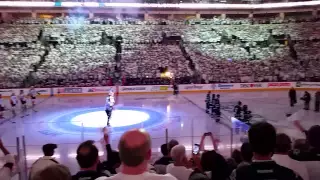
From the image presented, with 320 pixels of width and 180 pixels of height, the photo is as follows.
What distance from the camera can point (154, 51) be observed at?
125 feet

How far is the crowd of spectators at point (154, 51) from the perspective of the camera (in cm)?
3259

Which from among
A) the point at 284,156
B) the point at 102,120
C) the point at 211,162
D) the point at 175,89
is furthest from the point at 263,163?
the point at 175,89

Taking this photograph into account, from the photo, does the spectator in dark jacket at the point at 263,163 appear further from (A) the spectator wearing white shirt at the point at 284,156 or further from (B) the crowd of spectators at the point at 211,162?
(A) the spectator wearing white shirt at the point at 284,156

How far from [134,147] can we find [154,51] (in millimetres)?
35997

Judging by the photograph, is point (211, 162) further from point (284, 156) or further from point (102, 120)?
point (102, 120)

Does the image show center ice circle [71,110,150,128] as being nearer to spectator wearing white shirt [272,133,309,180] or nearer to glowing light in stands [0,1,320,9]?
spectator wearing white shirt [272,133,309,180]

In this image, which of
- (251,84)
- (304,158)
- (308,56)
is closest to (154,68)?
(251,84)

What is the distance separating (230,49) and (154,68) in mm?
10626

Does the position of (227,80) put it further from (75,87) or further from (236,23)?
(236,23)

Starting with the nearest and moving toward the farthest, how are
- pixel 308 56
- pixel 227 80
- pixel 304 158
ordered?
1. pixel 304 158
2. pixel 227 80
3. pixel 308 56

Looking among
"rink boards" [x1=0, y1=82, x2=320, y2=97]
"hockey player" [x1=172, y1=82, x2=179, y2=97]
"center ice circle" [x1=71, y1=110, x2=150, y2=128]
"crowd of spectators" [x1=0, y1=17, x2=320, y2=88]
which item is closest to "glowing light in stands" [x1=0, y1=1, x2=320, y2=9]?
"crowd of spectators" [x1=0, y1=17, x2=320, y2=88]

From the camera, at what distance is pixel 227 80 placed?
32.3 meters

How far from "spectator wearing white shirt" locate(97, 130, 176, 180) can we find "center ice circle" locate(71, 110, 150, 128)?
14.2 meters

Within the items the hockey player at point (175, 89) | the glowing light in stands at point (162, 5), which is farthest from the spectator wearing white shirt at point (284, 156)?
the glowing light in stands at point (162, 5)
